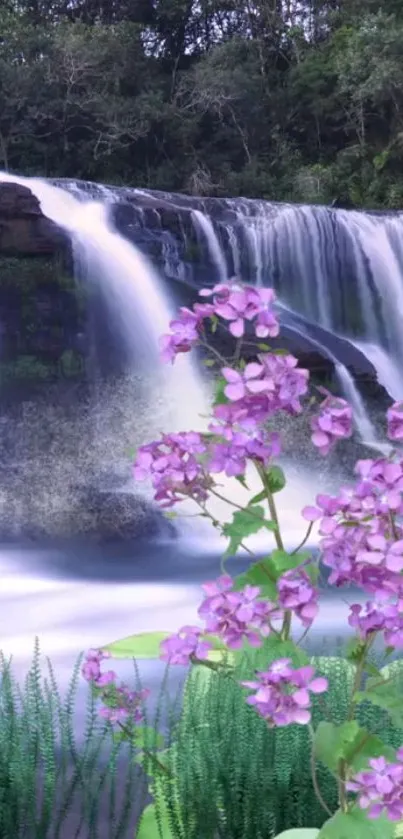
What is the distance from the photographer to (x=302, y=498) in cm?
905

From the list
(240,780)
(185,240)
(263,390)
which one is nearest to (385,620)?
(263,390)

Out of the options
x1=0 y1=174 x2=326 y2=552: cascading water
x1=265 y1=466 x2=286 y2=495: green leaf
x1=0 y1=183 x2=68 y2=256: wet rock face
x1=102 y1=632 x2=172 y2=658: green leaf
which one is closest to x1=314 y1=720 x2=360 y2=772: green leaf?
x1=265 y1=466 x2=286 y2=495: green leaf

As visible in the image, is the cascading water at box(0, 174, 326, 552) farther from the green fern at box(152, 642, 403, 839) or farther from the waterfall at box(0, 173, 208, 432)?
the green fern at box(152, 642, 403, 839)

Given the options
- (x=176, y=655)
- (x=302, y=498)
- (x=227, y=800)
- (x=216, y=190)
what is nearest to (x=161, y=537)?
(x=302, y=498)

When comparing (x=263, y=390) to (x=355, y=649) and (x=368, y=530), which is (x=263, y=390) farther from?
(x=355, y=649)

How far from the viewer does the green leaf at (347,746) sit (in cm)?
142

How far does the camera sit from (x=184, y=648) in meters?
1.45

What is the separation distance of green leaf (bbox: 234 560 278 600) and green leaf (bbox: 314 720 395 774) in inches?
7.6

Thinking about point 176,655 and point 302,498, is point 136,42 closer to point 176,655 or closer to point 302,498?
point 302,498

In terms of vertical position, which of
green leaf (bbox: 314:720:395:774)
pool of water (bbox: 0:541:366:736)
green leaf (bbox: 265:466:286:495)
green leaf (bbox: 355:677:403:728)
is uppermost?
green leaf (bbox: 265:466:286:495)

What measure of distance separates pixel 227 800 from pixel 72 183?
11.3 metres

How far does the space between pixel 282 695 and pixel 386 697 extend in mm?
255

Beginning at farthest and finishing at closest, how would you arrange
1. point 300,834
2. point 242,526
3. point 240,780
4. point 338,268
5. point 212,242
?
point 338,268 < point 212,242 < point 240,780 < point 300,834 < point 242,526

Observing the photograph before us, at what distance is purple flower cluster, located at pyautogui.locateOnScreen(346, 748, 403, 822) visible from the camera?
1.32 meters
